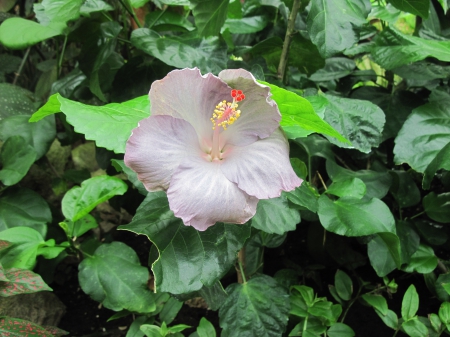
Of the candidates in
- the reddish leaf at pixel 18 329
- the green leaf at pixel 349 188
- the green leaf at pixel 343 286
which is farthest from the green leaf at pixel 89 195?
the green leaf at pixel 343 286

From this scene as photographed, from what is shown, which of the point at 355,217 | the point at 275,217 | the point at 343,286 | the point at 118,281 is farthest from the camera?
the point at 343,286

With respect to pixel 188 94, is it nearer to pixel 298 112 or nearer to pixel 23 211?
pixel 298 112

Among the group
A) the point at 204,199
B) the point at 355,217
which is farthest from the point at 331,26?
the point at 204,199

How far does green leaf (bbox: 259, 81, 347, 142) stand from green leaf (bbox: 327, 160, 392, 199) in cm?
40

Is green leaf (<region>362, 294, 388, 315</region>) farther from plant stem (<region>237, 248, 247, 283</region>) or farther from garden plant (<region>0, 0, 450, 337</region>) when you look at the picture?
plant stem (<region>237, 248, 247, 283</region>)

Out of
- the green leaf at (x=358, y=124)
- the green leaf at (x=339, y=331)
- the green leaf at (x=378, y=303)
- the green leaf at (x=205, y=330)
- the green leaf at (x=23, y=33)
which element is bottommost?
the green leaf at (x=339, y=331)

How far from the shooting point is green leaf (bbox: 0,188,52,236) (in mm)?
1013

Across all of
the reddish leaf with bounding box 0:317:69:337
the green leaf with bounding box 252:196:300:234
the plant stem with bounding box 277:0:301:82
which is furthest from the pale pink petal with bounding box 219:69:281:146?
the reddish leaf with bounding box 0:317:69:337

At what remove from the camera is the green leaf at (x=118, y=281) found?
0.88 m

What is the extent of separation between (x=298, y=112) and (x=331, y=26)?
340 millimetres

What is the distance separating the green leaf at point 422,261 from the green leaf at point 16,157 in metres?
0.94

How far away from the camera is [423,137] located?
3.11 ft

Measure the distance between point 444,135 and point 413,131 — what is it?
0.07m

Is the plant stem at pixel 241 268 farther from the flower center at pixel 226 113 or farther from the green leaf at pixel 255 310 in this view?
the flower center at pixel 226 113
